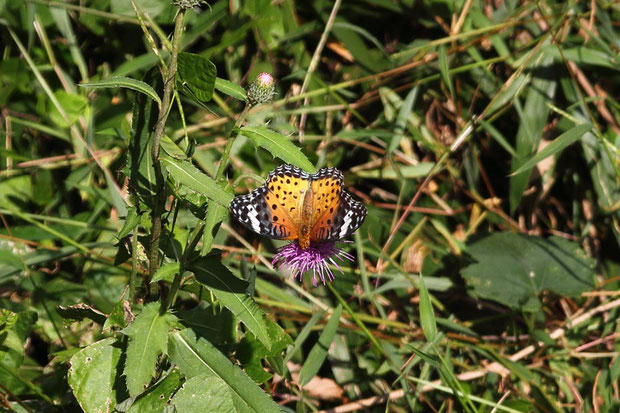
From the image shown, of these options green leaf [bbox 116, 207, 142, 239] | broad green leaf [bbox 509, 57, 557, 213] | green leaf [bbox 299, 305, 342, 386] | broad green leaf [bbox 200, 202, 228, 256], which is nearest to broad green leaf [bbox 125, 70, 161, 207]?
green leaf [bbox 116, 207, 142, 239]

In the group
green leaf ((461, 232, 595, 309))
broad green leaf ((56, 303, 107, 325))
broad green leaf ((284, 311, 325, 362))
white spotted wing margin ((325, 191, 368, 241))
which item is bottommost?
green leaf ((461, 232, 595, 309))

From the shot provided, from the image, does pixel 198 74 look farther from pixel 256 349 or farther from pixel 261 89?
pixel 256 349

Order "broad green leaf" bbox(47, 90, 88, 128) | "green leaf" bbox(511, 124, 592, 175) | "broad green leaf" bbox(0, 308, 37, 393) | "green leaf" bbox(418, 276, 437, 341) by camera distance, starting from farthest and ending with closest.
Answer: "broad green leaf" bbox(47, 90, 88, 128)
"green leaf" bbox(511, 124, 592, 175)
"green leaf" bbox(418, 276, 437, 341)
"broad green leaf" bbox(0, 308, 37, 393)

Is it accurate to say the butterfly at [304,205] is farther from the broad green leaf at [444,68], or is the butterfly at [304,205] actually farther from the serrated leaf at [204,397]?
the broad green leaf at [444,68]

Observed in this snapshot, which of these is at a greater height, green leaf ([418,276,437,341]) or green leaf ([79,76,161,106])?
green leaf ([79,76,161,106])

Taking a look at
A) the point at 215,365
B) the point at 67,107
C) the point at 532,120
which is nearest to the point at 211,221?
the point at 215,365

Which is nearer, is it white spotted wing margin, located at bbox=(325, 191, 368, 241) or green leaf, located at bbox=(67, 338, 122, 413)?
green leaf, located at bbox=(67, 338, 122, 413)

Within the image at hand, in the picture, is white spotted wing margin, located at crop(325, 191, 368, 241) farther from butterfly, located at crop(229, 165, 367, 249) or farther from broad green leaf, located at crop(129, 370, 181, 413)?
broad green leaf, located at crop(129, 370, 181, 413)
